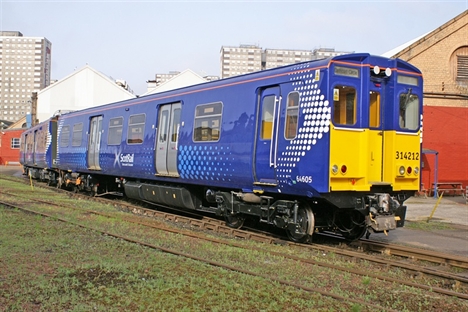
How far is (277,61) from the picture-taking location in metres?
170

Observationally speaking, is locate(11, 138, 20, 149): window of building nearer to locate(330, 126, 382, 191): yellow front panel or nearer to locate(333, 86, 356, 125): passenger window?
locate(333, 86, 356, 125): passenger window

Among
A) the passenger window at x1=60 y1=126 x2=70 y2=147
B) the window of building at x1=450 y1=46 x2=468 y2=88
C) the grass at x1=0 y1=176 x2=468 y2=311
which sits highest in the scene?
the window of building at x1=450 y1=46 x2=468 y2=88

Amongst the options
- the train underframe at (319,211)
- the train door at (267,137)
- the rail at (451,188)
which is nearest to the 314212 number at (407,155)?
the train underframe at (319,211)

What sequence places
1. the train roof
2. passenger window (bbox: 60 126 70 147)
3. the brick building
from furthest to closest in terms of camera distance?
the brick building, passenger window (bbox: 60 126 70 147), the train roof

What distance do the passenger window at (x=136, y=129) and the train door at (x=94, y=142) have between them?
103 inches

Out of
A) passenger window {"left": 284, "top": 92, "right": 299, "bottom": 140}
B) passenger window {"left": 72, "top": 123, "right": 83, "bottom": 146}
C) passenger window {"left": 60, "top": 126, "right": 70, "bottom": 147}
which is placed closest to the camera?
passenger window {"left": 284, "top": 92, "right": 299, "bottom": 140}

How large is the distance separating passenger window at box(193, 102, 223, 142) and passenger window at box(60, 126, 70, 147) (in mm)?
9869

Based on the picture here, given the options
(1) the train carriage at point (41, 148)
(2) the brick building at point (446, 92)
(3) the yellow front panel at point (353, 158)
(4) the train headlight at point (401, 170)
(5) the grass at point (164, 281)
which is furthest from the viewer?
(2) the brick building at point (446, 92)

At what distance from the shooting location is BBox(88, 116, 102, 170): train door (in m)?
17.1

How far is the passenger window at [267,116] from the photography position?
30.9 feet

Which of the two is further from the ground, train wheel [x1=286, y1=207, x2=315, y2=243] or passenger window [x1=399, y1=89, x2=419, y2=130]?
passenger window [x1=399, y1=89, x2=419, y2=130]

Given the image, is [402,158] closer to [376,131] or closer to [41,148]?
[376,131]

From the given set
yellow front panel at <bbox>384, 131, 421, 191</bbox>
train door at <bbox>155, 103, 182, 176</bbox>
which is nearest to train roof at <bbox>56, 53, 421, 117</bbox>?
train door at <bbox>155, 103, 182, 176</bbox>

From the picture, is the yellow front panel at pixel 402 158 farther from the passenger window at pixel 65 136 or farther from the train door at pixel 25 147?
the train door at pixel 25 147
